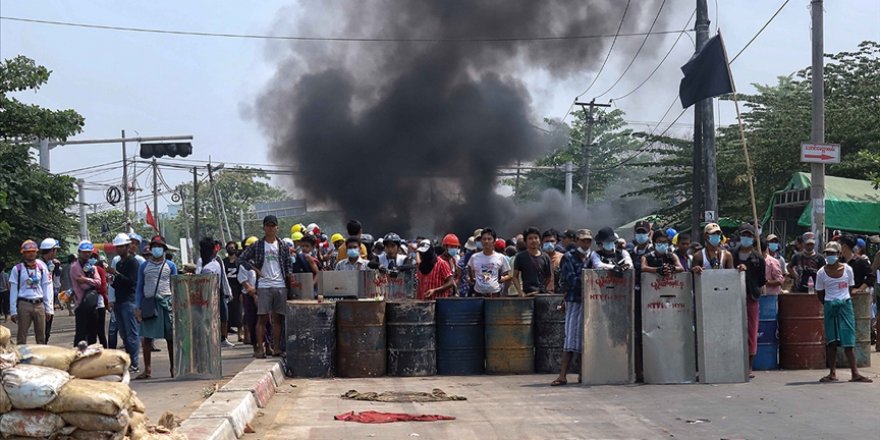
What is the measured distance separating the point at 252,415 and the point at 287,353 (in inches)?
126

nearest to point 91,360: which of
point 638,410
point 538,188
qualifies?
point 638,410

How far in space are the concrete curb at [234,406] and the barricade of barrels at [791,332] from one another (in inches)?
211

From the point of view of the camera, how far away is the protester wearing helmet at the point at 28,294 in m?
13.1

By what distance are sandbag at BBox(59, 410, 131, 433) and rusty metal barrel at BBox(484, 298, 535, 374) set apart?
6.55 metres

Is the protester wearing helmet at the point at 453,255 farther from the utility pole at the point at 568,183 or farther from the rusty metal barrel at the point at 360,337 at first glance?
the utility pole at the point at 568,183

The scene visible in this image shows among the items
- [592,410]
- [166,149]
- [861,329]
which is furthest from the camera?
[166,149]

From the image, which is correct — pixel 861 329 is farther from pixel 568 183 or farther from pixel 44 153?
pixel 568 183

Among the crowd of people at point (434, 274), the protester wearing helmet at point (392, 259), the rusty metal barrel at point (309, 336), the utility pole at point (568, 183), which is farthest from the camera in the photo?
the utility pole at point (568, 183)

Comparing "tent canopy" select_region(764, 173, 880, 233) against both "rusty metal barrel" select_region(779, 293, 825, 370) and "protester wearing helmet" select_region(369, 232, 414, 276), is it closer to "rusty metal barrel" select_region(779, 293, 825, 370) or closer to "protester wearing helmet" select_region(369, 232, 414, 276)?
"rusty metal barrel" select_region(779, 293, 825, 370)

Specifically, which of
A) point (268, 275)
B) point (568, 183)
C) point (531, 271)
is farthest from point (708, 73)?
point (568, 183)

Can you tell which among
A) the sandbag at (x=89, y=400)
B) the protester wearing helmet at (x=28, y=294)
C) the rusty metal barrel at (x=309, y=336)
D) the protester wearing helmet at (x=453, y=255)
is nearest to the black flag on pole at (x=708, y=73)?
the protester wearing helmet at (x=453, y=255)

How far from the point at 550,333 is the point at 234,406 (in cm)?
483

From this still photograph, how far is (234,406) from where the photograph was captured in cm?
820

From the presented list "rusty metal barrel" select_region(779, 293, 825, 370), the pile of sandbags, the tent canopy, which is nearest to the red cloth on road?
the pile of sandbags
